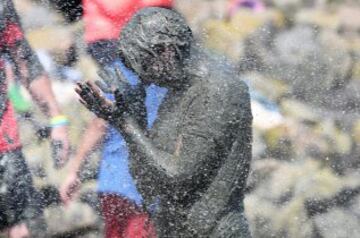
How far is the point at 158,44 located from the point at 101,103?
265mm

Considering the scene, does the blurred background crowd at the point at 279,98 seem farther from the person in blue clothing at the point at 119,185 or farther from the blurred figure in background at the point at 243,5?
the person in blue clothing at the point at 119,185

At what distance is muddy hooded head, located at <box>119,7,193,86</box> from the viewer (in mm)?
3251

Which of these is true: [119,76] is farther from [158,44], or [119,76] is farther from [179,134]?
[179,134]

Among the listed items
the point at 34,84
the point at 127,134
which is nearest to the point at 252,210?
the point at 34,84

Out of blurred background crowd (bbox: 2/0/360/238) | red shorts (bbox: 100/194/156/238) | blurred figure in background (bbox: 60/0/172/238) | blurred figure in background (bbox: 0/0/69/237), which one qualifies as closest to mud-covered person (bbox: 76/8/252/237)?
blurred figure in background (bbox: 60/0/172/238)

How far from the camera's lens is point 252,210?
17.4 feet

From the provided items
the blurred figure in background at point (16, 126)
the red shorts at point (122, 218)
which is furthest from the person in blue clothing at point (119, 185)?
the blurred figure in background at point (16, 126)

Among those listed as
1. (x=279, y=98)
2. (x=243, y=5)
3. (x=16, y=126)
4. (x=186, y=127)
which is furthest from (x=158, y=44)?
(x=243, y=5)

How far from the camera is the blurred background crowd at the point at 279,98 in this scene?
5.17 metres

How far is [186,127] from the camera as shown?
3.26 metres

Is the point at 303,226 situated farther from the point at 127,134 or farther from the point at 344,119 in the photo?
the point at 127,134

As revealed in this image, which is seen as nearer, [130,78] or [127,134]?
[127,134]

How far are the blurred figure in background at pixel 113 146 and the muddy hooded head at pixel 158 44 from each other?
0.61ft

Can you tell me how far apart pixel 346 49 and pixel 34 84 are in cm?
216
